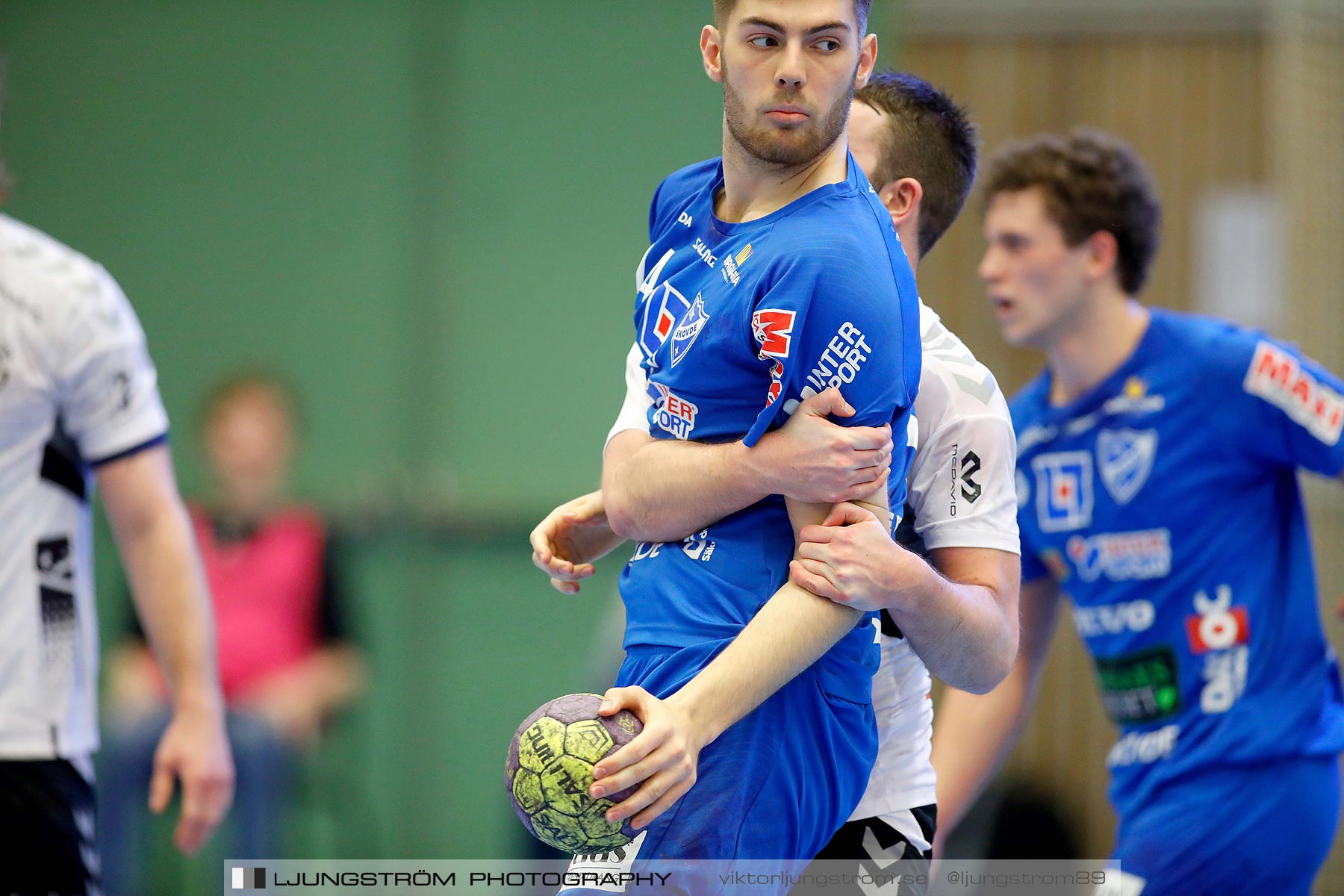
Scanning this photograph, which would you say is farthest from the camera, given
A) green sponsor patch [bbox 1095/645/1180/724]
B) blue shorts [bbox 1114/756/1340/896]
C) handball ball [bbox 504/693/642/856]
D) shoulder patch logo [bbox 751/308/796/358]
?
green sponsor patch [bbox 1095/645/1180/724]

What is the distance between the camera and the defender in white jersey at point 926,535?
242cm

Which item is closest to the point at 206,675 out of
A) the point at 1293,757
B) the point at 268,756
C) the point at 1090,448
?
the point at 1090,448

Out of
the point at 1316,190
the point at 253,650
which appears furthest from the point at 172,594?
the point at 1316,190

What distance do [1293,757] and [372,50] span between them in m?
6.57

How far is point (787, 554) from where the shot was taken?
2.15m

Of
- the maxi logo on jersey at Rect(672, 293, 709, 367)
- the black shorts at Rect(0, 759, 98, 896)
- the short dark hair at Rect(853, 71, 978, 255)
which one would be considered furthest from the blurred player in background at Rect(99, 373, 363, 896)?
the maxi logo on jersey at Rect(672, 293, 709, 367)

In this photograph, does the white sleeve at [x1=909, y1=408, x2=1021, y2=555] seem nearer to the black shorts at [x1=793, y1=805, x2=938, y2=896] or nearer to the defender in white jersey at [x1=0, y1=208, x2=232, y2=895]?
the black shorts at [x1=793, y1=805, x2=938, y2=896]

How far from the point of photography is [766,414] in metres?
2.04

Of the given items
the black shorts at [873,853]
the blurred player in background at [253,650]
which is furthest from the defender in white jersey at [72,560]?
the blurred player in background at [253,650]

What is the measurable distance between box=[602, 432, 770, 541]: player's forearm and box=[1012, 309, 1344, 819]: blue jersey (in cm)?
207

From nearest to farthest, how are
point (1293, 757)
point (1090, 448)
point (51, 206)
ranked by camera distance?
1. point (1293, 757)
2. point (1090, 448)
3. point (51, 206)

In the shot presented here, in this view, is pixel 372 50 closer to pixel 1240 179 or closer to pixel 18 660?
pixel 1240 179

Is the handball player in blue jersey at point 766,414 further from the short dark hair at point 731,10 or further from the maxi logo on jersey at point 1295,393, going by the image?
the maxi logo on jersey at point 1295,393

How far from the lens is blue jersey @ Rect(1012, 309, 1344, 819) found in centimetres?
371
